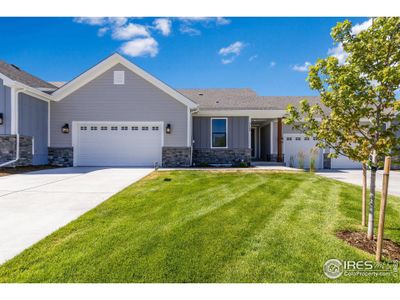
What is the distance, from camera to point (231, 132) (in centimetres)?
1367

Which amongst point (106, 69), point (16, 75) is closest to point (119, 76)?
point (106, 69)

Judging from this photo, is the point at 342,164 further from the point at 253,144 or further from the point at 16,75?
the point at 16,75

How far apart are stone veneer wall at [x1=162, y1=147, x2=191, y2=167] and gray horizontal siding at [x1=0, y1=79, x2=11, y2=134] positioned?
7011 millimetres

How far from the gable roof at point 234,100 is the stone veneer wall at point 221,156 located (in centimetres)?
241

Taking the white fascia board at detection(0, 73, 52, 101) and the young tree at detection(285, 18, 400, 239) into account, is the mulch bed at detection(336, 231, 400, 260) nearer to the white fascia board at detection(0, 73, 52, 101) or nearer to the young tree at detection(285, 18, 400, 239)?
the young tree at detection(285, 18, 400, 239)

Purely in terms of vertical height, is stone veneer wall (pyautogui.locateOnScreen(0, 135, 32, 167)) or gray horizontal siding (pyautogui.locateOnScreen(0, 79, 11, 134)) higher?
gray horizontal siding (pyautogui.locateOnScreen(0, 79, 11, 134))

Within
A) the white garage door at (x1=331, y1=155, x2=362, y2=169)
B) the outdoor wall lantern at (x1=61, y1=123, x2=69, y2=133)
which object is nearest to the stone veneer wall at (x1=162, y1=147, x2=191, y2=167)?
the outdoor wall lantern at (x1=61, y1=123, x2=69, y2=133)

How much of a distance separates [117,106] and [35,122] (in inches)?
155

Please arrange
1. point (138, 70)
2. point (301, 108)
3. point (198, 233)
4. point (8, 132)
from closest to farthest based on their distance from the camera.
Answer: point (198, 233) → point (301, 108) → point (8, 132) → point (138, 70)

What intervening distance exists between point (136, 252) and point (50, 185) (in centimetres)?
538

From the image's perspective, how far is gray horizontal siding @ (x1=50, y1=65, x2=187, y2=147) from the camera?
12.5 m

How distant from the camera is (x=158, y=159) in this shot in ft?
41.8

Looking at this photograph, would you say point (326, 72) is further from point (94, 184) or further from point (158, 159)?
point (158, 159)
